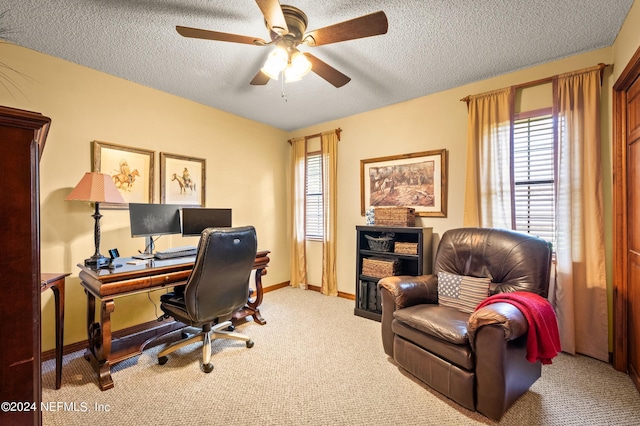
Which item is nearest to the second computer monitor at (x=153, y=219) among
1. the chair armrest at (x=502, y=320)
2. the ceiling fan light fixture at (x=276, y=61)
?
the ceiling fan light fixture at (x=276, y=61)

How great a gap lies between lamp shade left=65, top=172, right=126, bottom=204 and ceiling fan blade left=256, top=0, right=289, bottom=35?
73.9 inches

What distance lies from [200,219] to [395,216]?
89.2 inches

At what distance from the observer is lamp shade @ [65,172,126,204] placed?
224 centimetres

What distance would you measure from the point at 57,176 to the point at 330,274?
324 centimetres

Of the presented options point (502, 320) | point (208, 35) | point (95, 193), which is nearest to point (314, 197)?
point (95, 193)

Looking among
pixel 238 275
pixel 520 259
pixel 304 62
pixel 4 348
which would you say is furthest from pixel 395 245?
pixel 4 348

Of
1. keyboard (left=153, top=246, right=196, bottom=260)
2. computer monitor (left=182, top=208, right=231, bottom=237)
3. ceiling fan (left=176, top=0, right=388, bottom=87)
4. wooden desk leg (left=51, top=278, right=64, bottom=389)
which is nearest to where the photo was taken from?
ceiling fan (left=176, top=0, right=388, bottom=87)

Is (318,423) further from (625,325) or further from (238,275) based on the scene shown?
(625,325)

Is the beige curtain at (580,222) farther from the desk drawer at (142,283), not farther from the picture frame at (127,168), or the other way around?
the picture frame at (127,168)

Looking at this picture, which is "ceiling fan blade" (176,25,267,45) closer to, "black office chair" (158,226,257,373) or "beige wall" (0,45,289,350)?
"black office chair" (158,226,257,373)

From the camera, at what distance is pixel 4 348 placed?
0.68m

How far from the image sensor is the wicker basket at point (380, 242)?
10.8 ft

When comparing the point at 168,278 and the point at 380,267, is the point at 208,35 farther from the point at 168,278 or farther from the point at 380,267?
the point at 380,267

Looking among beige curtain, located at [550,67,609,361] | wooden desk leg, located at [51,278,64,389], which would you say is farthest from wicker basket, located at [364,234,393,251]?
wooden desk leg, located at [51,278,64,389]
